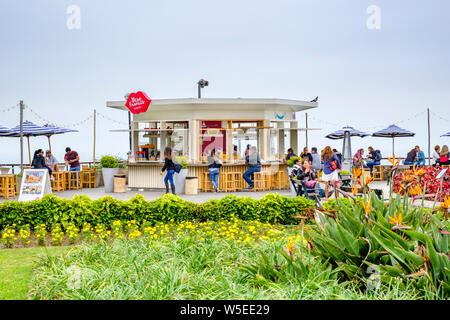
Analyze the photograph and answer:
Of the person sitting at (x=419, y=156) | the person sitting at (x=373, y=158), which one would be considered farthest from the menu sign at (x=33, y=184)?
the person sitting at (x=419, y=156)

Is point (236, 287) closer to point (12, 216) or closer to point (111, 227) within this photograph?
point (111, 227)

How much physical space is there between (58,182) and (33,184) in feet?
14.9

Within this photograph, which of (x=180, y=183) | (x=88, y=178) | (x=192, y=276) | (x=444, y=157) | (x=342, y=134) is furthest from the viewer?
(x=342, y=134)

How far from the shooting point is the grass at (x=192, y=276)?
3.72 metres

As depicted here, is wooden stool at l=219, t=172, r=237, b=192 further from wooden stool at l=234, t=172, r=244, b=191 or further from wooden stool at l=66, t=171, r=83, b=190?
wooden stool at l=66, t=171, r=83, b=190

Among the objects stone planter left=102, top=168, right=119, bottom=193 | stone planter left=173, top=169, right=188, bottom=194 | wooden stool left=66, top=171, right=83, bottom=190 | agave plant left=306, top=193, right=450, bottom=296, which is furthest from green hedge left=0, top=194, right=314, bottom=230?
wooden stool left=66, top=171, right=83, bottom=190

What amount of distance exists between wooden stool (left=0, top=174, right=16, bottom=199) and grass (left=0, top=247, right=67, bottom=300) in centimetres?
866

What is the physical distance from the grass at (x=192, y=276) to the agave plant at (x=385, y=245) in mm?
131

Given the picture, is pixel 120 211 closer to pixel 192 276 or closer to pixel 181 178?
pixel 192 276

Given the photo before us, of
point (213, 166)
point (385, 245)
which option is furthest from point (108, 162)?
point (385, 245)

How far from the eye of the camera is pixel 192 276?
4.43m

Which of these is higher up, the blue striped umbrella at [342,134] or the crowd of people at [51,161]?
the blue striped umbrella at [342,134]

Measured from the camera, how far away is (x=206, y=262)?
5062 mm

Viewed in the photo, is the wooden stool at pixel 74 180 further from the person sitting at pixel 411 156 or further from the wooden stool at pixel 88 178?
the person sitting at pixel 411 156
